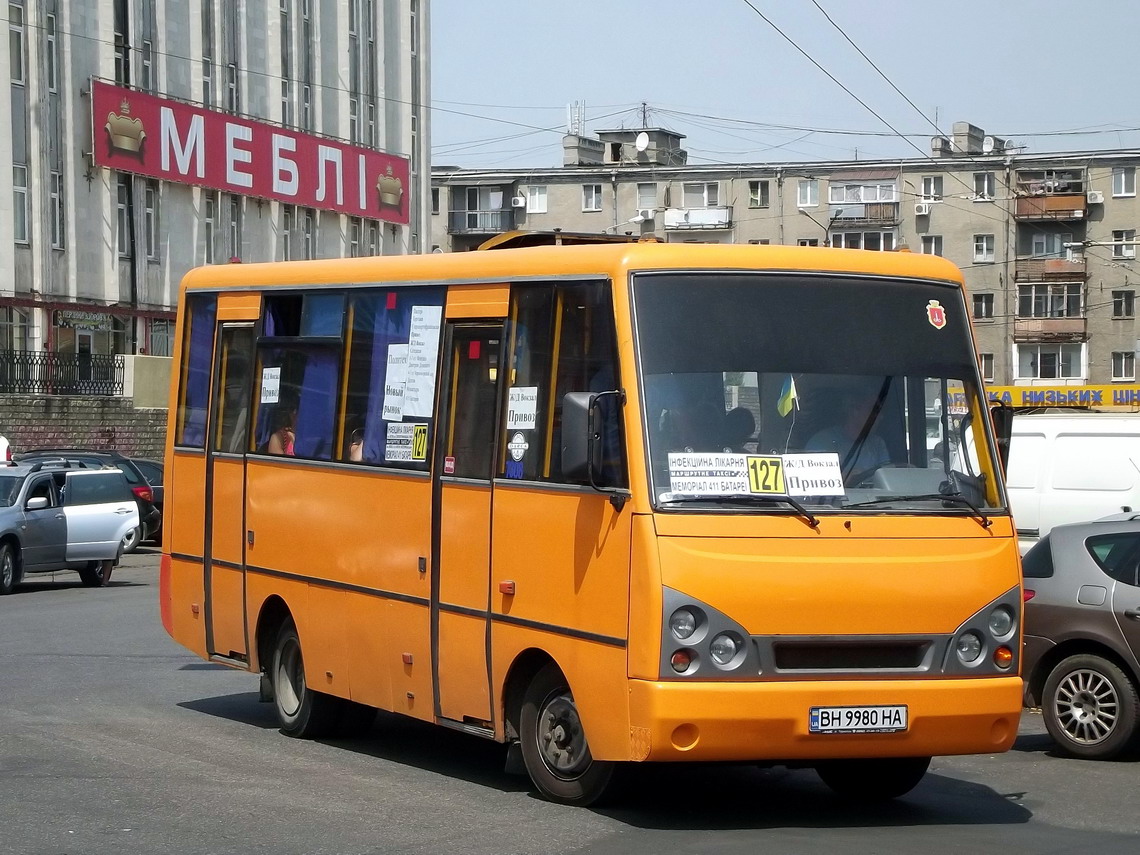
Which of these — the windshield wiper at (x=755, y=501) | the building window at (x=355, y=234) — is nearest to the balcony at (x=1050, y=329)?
the building window at (x=355, y=234)

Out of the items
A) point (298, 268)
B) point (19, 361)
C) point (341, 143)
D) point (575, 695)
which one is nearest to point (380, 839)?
point (575, 695)

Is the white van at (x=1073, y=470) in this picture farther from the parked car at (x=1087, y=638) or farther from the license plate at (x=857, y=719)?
the license plate at (x=857, y=719)

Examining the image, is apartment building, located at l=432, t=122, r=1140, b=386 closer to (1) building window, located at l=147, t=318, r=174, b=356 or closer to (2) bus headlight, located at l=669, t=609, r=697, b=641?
(1) building window, located at l=147, t=318, r=174, b=356

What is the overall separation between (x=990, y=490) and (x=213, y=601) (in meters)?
5.65

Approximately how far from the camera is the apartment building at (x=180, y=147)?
45688 mm

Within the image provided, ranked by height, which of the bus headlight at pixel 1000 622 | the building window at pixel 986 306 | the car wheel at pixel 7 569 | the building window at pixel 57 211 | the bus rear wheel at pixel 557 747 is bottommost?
the car wheel at pixel 7 569

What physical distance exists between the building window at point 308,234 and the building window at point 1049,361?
133 feet

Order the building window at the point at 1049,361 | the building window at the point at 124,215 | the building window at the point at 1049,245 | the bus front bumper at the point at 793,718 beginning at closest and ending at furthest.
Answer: the bus front bumper at the point at 793,718 < the building window at the point at 124,215 < the building window at the point at 1049,245 < the building window at the point at 1049,361

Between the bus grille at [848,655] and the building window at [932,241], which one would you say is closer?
the bus grille at [848,655]

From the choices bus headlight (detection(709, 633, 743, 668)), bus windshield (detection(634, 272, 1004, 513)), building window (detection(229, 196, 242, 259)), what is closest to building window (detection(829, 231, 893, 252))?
building window (detection(229, 196, 242, 259))

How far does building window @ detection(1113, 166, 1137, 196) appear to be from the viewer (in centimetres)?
8625

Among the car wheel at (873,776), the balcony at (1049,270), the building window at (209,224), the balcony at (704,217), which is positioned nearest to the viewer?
the car wheel at (873,776)

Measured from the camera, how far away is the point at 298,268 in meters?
11.2

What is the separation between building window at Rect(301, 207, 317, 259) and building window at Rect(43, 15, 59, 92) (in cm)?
1471
